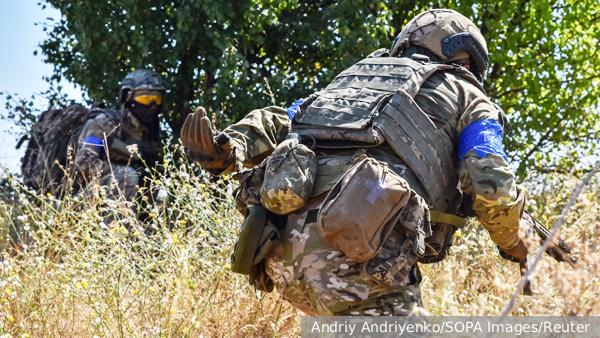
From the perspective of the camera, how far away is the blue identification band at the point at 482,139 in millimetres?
2920

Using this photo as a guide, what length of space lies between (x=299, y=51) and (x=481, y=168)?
548 centimetres

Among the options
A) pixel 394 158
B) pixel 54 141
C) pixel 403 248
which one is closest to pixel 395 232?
pixel 403 248

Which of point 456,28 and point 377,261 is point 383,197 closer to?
point 377,261

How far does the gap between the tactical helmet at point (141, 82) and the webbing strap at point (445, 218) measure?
4.89 m

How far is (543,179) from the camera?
25.5ft

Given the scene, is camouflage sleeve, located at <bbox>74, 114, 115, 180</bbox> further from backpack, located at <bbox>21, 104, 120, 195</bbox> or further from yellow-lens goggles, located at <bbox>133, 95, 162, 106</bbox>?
yellow-lens goggles, located at <bbox>133, 95, 162, 106</bbox>

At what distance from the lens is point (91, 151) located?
7.08 meters

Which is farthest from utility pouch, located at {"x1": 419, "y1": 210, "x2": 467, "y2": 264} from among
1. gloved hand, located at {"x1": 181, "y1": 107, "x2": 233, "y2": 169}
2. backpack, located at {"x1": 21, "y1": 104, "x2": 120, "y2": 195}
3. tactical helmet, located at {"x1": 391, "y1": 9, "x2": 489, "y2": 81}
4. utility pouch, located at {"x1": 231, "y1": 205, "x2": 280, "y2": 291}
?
backpack, located at {"x1": 21, "y1": 104, "x2": 120, "y2": 195}

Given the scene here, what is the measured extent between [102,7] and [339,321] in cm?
578

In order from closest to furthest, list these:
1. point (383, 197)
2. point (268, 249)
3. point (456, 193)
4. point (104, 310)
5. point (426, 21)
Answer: point (383, 197) < point (268, 249) < point (456, 193) < point (426, 21) < point (104, 310)

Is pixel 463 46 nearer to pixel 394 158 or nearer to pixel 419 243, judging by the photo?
A: pixel 394 158

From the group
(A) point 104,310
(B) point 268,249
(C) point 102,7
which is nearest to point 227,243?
(A) point 104,310

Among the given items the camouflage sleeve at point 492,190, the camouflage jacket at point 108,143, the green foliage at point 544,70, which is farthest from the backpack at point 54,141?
the camouflage sleeve at point 492,190

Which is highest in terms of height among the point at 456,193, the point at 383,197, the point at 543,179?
the point at 383,197
